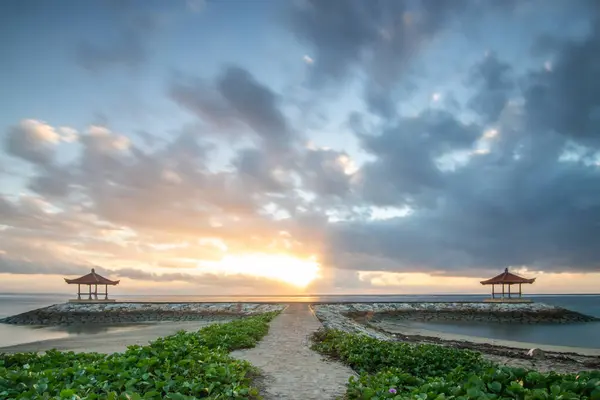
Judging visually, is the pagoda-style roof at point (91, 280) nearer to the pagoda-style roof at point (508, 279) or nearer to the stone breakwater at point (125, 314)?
the stone breakwater at point (125, 314)

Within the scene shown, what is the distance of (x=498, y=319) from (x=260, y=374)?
125 ft

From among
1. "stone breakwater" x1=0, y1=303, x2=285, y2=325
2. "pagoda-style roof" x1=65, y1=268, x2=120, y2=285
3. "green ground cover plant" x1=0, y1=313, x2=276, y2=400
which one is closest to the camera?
"green ground cover plant" x1=0, y1=313, x2=276, y2=400

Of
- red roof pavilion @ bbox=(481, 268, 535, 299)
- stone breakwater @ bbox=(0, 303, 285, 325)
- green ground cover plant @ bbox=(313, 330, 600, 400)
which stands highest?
green ground cover plant @ bbox=(313, 330, 600, 400)

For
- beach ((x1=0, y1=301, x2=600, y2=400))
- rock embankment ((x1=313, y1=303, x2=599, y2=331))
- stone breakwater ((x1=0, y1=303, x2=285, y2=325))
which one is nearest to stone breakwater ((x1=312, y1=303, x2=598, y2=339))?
rock embankment ((x1=313, y1=303, x2=599, y2=331))

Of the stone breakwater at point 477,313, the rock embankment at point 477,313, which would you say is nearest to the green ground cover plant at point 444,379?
the rock embankment at point 477,313

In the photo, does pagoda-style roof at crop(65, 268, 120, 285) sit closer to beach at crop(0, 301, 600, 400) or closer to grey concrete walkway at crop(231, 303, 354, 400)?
beach at crop(0, 301, 600, 400)

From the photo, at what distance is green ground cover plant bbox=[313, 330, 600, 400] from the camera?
4.47 meters

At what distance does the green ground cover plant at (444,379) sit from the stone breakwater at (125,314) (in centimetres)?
2638

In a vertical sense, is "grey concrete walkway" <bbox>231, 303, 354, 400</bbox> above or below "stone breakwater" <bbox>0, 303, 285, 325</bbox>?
above

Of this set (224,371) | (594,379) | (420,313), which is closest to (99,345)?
(224,371)

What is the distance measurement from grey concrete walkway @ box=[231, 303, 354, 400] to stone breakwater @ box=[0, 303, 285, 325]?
76.0 ft

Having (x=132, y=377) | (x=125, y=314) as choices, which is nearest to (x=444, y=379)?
(x=132, y=377)

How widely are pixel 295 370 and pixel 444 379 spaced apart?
376cm

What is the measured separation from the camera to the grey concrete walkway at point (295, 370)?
7227mm
